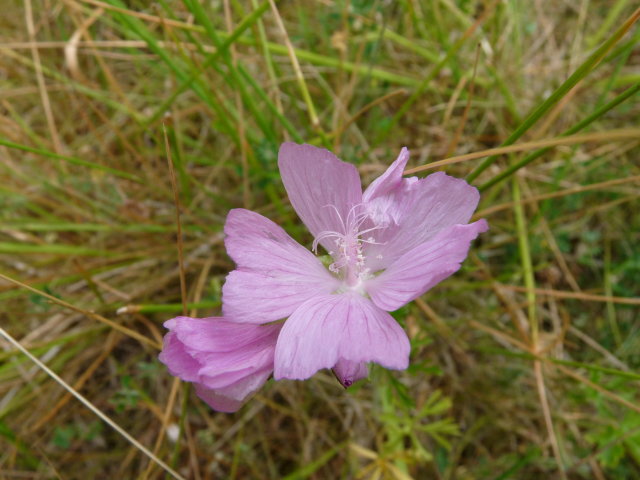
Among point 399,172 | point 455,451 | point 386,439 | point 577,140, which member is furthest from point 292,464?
point 577,140

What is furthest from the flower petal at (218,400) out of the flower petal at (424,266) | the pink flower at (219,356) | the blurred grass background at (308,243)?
the blurred grass background at (308,243)

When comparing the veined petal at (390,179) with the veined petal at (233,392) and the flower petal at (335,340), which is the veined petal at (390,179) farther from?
the veined petal at (233,392)

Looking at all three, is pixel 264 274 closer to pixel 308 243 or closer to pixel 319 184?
pixel 319 184

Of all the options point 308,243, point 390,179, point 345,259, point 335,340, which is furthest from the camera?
point 308,243

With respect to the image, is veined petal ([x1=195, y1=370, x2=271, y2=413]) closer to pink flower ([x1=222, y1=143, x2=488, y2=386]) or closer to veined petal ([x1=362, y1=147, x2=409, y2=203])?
pink flower ([x1=222, y1=143, x2=488, y2=386])

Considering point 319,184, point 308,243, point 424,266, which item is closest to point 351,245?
point 319,184

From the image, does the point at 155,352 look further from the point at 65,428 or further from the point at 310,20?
the point at 310,20

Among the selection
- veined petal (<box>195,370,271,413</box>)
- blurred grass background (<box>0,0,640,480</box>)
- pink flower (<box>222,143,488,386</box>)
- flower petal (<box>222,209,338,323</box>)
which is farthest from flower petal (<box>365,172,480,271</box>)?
blurred grass background (<box>0,0,640,480</box>)
